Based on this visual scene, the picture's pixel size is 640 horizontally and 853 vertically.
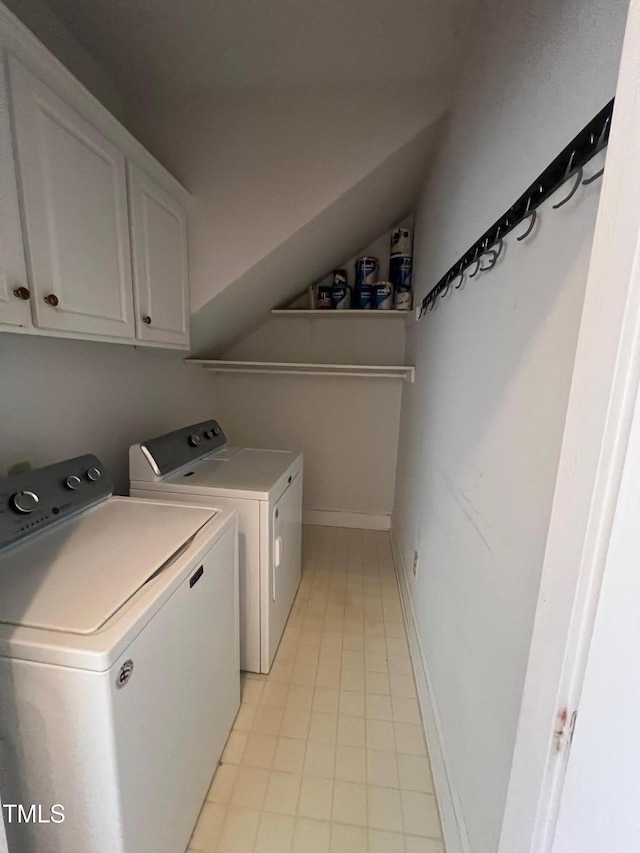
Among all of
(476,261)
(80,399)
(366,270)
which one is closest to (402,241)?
(366,270)

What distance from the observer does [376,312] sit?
266cm

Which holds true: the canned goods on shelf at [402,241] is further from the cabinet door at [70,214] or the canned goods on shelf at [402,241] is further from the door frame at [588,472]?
the door frame at [588,472]

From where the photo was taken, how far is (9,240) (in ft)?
3.17

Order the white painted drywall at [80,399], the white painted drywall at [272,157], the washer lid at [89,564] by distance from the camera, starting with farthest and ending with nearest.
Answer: the white painted drywall at [272,157], the white painted drywall at [80,399], the washer lid at [89,564]

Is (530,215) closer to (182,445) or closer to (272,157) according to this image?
(272,157)

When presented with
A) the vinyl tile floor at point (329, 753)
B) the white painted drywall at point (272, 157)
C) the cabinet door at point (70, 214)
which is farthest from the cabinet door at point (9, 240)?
the vinyl tile floor at point (329, 753)

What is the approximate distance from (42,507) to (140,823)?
845 millimetres

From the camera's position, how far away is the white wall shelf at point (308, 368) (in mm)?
2568

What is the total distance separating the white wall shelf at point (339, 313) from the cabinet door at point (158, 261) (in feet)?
3.34

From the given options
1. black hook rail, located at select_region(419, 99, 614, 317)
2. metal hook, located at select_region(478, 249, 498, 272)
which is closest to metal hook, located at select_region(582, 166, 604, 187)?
black hook rail, located at select_region(419, 99, 614, 317)

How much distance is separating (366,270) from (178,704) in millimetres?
2663

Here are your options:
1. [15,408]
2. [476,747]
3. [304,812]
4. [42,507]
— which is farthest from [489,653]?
[15,408]

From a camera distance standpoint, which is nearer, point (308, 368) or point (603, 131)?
point (603, 131)

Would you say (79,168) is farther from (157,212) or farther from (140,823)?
(140,823)
